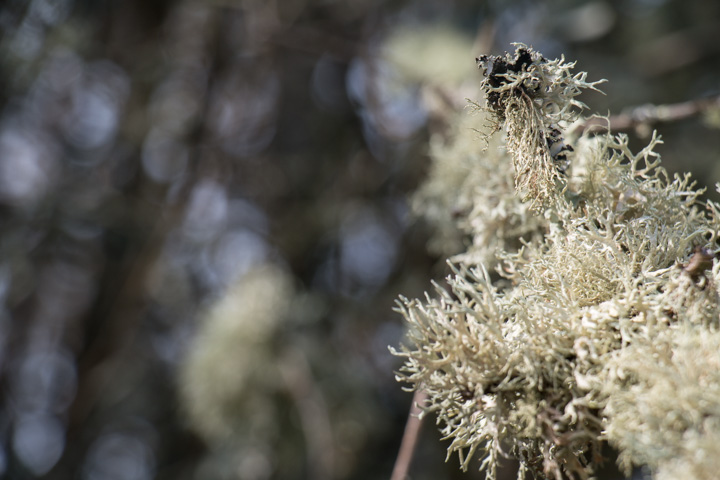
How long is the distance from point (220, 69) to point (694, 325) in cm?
178

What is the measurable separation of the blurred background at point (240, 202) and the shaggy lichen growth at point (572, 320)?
47cm

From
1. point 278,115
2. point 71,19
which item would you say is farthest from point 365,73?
point 278,115

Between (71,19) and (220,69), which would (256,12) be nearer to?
(220,69)

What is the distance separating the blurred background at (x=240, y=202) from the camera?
4.53ft

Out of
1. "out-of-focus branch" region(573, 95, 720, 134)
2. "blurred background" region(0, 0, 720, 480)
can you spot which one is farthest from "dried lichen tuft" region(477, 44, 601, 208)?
"blurred background" region(0, 0, 720, 480)

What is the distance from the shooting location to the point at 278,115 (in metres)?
2.23

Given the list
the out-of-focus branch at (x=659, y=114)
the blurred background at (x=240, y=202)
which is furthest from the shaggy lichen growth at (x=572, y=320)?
the blurred background at (x=240, y=202)

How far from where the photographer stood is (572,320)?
1.42 ft

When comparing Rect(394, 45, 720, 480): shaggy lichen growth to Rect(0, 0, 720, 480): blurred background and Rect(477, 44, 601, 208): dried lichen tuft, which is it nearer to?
Rect(477, 44, 601, 208): dried lichen tuft

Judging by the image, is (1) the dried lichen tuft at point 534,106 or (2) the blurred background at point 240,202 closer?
(1) the dried lichen tuft at point 534,106

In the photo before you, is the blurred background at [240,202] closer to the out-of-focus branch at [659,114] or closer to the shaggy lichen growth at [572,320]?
the out-of-focus branch at [659,114]

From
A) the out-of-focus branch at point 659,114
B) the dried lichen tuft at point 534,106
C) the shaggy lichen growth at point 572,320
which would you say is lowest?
the shaggy lichen growth at point 572,320

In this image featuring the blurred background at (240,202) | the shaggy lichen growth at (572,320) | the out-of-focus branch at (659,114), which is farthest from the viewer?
the blurred background at (240,202)

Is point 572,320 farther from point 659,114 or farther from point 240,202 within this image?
point 240,202
